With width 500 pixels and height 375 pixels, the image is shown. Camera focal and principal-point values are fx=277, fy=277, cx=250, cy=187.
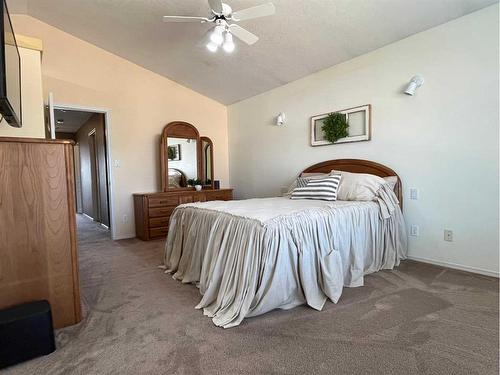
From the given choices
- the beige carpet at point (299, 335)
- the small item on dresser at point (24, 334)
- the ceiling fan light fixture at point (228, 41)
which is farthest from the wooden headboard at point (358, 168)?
the small item on dresser at point (24, 334)

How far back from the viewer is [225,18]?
92.7 inches

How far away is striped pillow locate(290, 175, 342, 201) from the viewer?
302 centimetres

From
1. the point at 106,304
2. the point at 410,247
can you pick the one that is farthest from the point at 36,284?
the point at 410,247

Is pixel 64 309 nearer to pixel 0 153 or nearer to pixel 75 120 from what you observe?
pixel 0 153

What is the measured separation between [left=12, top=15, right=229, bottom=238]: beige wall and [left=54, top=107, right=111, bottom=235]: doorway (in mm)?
438

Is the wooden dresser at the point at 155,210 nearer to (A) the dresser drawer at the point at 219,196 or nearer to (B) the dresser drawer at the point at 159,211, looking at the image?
(B) the dresser drawer at the point at 159,211

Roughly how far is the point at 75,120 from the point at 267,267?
637 cm

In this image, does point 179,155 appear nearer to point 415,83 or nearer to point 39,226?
point 39,226

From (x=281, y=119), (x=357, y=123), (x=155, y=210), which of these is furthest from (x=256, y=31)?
(x=155, y=210)

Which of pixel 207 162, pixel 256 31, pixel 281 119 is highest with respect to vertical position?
pixel 256 31

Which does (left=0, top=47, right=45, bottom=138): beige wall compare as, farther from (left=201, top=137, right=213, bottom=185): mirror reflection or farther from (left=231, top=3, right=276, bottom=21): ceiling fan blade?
(left=201, top=137, right=213, bottom=185): mirror reflection

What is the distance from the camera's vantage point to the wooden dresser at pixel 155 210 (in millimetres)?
4281

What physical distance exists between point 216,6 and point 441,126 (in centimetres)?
242

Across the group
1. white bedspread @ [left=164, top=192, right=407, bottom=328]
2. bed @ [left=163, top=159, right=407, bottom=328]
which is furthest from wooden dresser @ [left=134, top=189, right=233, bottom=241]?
white bedspread @ [left=164, top=192, right=407, bottom=328]
